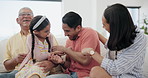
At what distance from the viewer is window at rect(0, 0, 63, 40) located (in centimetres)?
339

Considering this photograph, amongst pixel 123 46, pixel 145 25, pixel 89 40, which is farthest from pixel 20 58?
pixel 145 25

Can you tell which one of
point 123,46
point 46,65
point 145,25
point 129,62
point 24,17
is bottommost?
point 46,65

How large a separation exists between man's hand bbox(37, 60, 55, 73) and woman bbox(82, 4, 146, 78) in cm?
49

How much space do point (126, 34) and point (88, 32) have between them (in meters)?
0.48

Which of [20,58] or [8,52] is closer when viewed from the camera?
[20,58]

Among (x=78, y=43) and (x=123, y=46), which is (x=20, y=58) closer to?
(x=78, y=43)

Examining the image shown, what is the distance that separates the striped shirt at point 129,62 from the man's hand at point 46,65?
56 centimetres

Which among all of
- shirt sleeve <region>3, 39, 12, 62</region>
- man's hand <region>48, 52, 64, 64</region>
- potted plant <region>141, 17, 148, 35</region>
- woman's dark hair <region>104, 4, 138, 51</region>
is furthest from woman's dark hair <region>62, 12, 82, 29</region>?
potted plant <region>141, 17, 148, 35</region>

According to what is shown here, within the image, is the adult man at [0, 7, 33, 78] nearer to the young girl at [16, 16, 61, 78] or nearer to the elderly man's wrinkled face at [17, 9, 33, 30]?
the elderly man's wrinkled face at [17, 9, 33, 30]

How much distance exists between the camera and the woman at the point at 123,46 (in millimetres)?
1242

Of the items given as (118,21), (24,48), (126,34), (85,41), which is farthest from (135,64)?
(24,48)

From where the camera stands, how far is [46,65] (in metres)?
1.62

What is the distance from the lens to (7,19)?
3.42m

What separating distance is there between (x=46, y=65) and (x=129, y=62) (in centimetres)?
76
